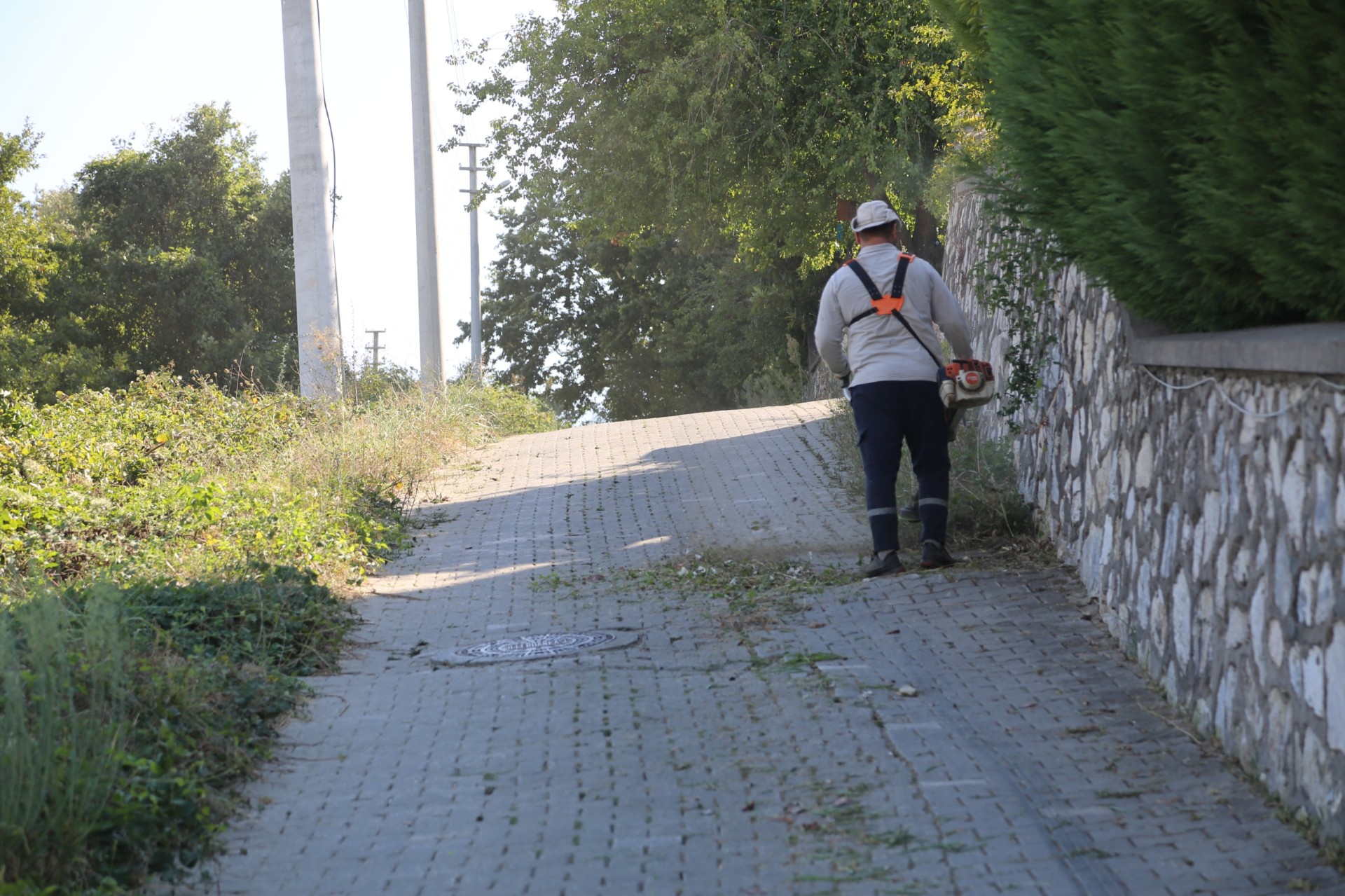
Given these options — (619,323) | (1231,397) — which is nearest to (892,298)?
(1231,397)

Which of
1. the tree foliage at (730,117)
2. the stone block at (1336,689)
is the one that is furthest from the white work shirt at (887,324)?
the tree foliage at (730,117)

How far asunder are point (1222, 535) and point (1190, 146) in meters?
1.24

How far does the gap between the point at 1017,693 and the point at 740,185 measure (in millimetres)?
15043

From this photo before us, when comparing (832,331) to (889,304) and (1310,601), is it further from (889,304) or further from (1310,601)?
(1310,601)

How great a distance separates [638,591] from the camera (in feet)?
24.2

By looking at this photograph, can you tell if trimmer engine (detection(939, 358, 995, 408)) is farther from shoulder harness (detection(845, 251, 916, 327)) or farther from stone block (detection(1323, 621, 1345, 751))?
stone block (detection(1323, 621, 1345, 751))

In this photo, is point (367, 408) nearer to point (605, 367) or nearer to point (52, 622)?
point (52, 622)

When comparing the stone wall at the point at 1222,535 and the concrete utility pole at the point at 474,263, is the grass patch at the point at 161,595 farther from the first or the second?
the concrete utility pole at the point at 474,263

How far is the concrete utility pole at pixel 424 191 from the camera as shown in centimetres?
1894

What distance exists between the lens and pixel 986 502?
7602mm

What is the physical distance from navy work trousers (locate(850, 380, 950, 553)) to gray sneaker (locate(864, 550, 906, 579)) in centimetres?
5

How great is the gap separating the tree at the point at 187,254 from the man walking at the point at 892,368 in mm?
28736

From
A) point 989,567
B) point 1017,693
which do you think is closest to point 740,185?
point 989,567

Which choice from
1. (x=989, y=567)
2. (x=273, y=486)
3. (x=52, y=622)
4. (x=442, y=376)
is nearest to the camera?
(x=52, y=622)
